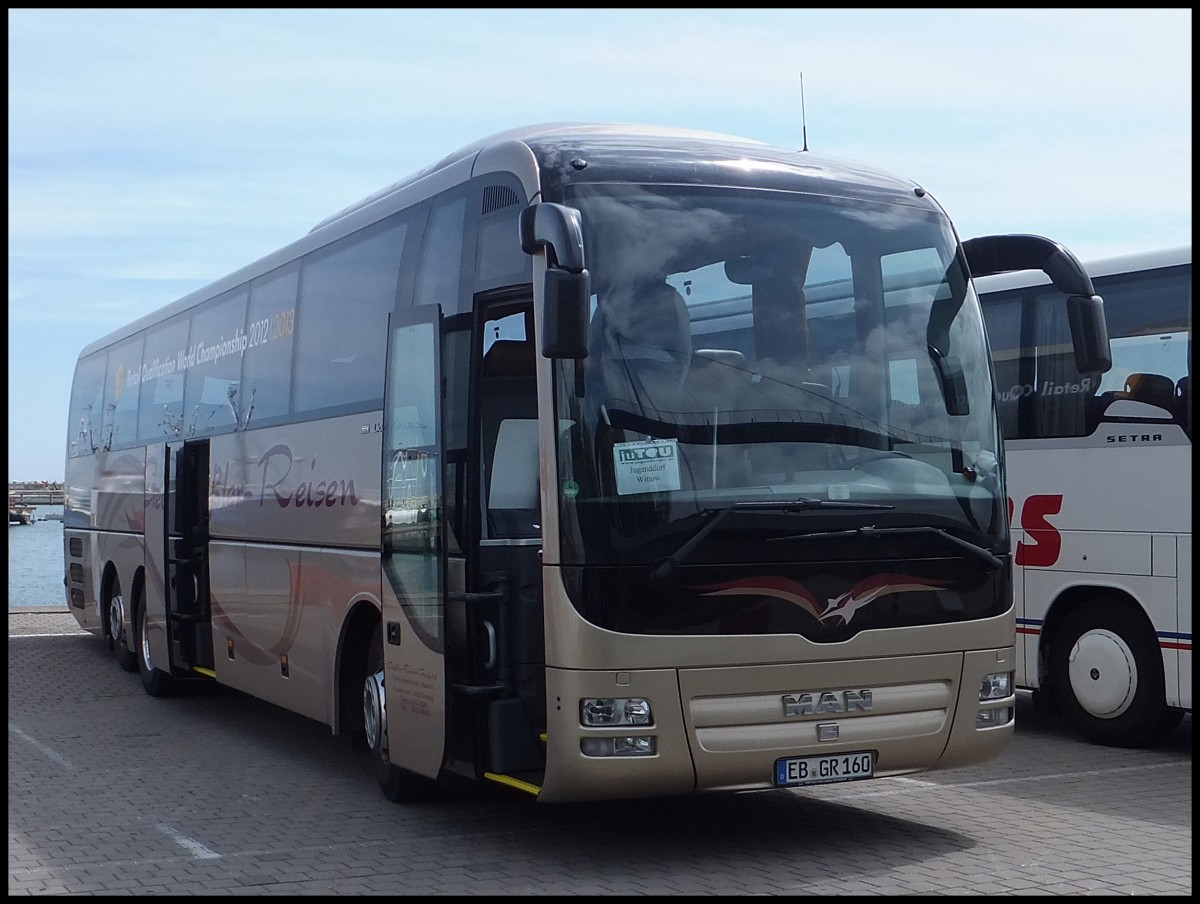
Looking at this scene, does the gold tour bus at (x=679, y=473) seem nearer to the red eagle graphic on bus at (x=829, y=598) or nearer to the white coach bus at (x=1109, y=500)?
the red eagle graphic on bus at (x=829, y=598)

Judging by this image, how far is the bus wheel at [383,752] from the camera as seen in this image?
368 inches

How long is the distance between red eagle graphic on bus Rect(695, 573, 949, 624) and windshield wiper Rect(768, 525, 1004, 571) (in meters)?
0.20

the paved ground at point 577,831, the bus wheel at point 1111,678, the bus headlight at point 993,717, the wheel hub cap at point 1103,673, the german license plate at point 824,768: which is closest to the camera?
the paved ground at point 577,831

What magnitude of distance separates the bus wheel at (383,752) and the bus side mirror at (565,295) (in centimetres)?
303

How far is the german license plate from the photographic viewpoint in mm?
7500

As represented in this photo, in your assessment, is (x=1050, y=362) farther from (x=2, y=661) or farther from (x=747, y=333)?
(x=2, y=661)

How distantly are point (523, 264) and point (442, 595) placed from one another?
1771mm

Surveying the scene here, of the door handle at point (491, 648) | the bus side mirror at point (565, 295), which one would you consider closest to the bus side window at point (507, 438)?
the door handle at point (491, 648)

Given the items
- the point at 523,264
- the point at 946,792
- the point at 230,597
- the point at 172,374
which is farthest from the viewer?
the point at 172,374

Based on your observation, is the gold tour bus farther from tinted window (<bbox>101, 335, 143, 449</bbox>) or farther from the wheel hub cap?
tinted window (<bbox>101, 335, 143, 449</bbox>)

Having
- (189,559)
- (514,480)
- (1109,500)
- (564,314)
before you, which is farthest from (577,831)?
(189,559)

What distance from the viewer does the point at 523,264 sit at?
792 cm

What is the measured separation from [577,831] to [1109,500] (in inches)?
199

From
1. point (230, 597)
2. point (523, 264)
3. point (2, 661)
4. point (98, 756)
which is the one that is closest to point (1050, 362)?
point (523, 264)
